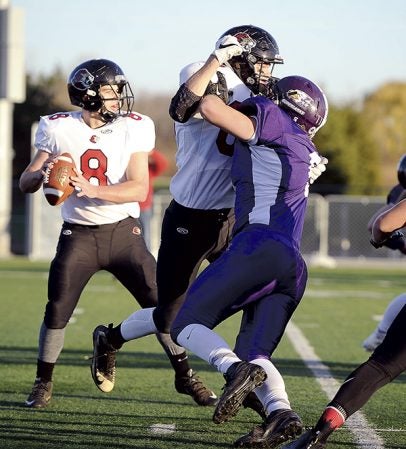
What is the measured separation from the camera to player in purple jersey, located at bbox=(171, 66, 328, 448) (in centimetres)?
436

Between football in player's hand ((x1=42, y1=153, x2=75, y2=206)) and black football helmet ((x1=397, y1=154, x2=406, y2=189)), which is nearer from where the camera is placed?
football in player's hand ((x1=42, y1=153, x2=75, y2=206))

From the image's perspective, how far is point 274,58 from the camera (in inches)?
195

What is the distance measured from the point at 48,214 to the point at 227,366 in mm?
16337

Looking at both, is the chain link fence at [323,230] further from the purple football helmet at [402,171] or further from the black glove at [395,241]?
the black glove at [395,241]

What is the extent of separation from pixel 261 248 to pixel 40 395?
1794 mm

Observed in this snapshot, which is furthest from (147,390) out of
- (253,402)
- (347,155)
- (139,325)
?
(347,155)

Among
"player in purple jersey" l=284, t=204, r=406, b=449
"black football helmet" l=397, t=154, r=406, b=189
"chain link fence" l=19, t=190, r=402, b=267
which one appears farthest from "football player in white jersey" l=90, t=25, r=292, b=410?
"chain link fence" l=19, t=190, r=402, b=267

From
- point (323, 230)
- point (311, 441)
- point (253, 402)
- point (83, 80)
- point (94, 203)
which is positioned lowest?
point (323, 230)

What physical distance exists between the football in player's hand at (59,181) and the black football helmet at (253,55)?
95 cm

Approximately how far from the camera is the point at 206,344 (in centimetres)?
437

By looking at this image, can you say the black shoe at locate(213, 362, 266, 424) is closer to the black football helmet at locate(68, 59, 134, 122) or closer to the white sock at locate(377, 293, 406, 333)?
the black football helmet at locate(68, 59, 134, 122)

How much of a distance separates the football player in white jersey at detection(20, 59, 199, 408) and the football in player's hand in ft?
0.93

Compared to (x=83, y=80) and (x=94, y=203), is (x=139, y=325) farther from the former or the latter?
(x=83, y=80)

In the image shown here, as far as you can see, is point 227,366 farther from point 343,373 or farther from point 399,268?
point 399,268
